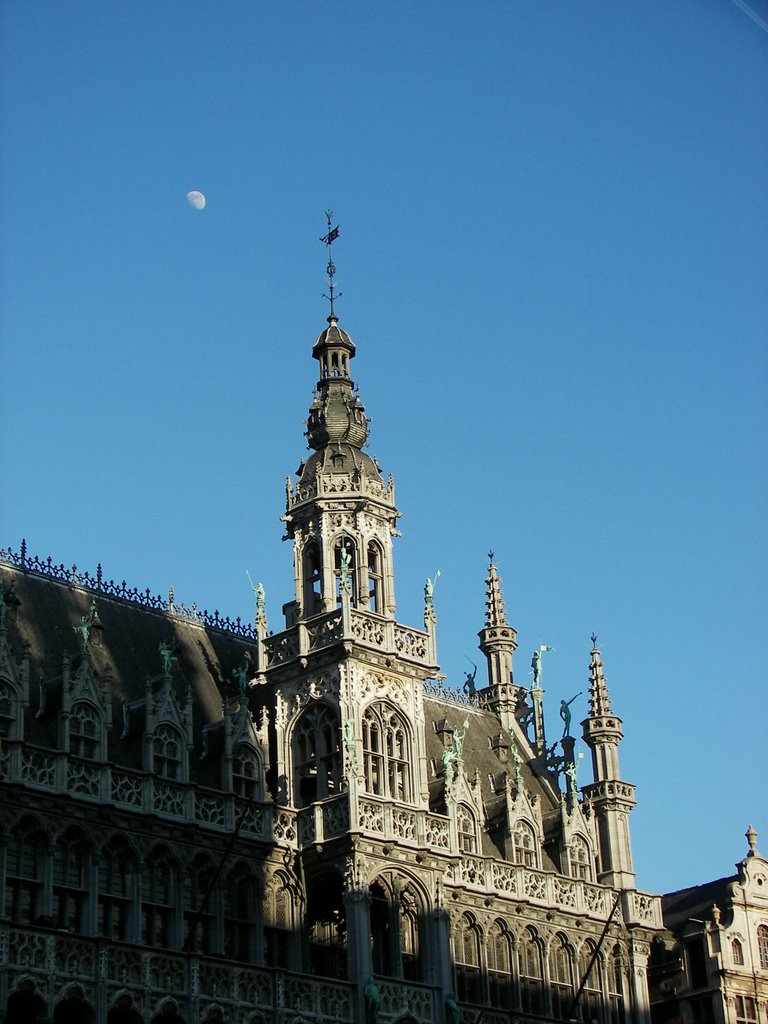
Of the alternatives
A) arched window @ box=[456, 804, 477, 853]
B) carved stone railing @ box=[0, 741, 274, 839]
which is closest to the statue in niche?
carved stone railing @ box=[0, 741, 274, 839]

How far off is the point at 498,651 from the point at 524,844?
12.3m

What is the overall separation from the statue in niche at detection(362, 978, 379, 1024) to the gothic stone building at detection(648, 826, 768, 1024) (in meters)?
19.2

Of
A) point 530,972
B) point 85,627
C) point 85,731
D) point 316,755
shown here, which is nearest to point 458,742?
point 316,755

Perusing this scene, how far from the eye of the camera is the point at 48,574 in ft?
216

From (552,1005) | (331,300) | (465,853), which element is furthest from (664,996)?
(331,300)

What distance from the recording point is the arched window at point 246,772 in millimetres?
62906

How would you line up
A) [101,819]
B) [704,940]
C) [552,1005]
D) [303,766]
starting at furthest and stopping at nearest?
[704,940], [552,1005], [303,766], [101,819]

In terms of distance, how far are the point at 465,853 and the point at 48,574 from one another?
16914mm

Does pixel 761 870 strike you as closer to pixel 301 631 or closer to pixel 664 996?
pixel 664 996

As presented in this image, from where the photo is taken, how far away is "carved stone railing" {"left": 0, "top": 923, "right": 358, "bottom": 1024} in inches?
2080

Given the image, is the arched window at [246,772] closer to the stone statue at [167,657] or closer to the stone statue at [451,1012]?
the stone statue at [167,657]

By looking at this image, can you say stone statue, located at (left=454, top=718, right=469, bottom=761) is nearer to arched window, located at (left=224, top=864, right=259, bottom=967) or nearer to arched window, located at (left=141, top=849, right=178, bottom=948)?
arched window, located at (left=224, top=864, right=259, bottom=967)

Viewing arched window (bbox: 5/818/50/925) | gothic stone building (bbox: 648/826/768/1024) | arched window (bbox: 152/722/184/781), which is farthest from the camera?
gothic stone building (bbox: 648/826/768/1024)

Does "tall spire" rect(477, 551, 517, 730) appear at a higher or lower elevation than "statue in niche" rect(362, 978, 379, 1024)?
higher
